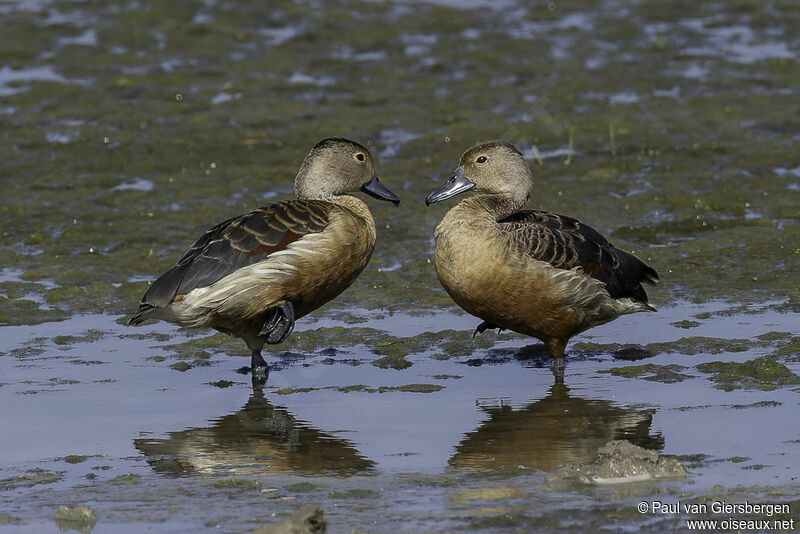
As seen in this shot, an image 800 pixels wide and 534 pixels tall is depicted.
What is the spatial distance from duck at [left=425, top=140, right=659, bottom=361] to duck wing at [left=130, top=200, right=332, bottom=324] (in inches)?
35.8

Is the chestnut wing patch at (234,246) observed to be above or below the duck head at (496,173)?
below

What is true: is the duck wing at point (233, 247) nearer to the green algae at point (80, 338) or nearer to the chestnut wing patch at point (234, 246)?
the chestnut wing patch at point (234, 246)

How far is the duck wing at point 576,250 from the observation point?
8.52 meters

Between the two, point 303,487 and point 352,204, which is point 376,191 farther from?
point 303,487

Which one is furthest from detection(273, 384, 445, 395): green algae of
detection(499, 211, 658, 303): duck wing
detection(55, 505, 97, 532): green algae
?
detection(55, 505, 97, 532): green algae

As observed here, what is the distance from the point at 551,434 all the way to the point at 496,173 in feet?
8.31

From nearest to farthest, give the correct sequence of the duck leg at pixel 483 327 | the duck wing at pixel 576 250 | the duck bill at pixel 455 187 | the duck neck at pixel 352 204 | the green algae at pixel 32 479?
1. the green algae at pixel 32 479
2. the duck wing at pixel 576 250
3. the duck leg at pixel 483 327
4. the duck neck at pixel 352 204
5. the duck bill at pixel 455 187

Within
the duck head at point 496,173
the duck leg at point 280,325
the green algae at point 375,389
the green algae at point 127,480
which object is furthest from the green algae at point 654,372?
the green algae at point 127,480

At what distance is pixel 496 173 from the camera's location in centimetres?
917

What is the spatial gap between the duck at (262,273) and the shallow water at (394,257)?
373 mm

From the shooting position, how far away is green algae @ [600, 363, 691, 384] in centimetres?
805

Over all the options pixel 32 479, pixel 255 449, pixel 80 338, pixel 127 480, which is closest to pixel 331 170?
pixel 80 338

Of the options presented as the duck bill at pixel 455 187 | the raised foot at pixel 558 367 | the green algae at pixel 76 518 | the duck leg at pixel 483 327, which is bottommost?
the raised foot at pixel 558 367

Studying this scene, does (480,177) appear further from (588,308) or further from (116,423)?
(116,423)
